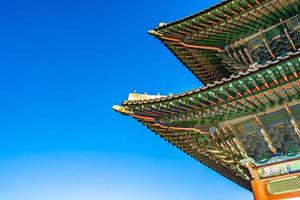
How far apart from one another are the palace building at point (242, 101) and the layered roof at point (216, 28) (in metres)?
0.03

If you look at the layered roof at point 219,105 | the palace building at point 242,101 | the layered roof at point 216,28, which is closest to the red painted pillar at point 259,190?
the palace building at point 242,101

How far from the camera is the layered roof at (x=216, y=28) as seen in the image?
34.9ft

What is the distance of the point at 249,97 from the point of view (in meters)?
8.27

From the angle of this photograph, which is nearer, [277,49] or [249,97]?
[249,97]

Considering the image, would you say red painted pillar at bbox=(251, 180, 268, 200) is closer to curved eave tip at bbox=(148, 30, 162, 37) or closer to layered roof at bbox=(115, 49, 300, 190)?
layered roof at bbox=(115, 49, 300, 190)

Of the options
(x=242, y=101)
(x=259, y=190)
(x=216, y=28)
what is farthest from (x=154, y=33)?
(x=259, y=190)

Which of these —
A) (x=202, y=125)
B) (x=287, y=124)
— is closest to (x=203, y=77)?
(x=202, y=125)

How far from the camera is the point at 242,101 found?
8.47 metres

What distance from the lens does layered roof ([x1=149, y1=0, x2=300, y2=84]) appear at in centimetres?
1063

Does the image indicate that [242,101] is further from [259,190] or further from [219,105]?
[259,190]

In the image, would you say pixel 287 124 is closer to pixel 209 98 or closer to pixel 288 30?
pixel 209 98

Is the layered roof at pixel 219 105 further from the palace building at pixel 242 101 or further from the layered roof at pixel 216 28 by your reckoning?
the layered roof at pixel 216 28

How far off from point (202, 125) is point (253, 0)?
4.41 metres

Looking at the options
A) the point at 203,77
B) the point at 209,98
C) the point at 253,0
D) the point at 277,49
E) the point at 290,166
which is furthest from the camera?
the point at 203,77
